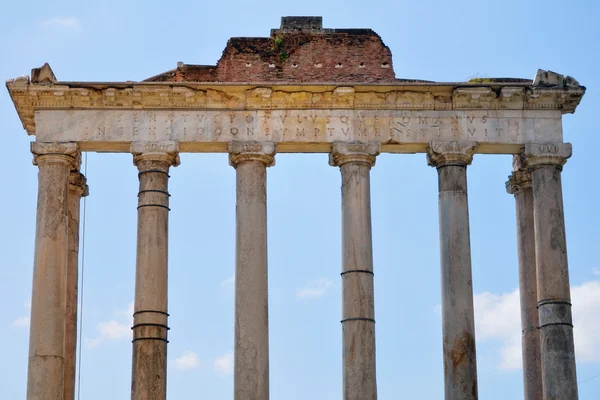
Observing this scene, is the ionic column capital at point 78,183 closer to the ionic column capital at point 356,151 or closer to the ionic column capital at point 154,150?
the ionic column capital at point 154,150

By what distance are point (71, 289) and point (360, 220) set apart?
619cm

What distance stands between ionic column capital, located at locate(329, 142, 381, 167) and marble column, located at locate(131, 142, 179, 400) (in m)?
3.27

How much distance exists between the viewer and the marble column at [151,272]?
2631 cm

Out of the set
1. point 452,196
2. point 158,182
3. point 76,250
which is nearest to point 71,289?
point 76,250

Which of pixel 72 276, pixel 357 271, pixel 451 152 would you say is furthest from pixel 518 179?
pixel 72 276

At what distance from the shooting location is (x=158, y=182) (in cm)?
2745

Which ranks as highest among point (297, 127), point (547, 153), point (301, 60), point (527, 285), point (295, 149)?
point (301, 60)

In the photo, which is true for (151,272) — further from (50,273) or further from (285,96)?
(285,96)

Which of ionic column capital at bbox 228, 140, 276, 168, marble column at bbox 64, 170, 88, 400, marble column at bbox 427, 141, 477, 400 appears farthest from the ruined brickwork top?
marble column at bbox 64, 170, 88, 400

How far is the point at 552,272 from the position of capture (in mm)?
27047

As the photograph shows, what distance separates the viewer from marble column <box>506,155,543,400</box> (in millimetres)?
28750

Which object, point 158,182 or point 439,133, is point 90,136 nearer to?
point 158,182

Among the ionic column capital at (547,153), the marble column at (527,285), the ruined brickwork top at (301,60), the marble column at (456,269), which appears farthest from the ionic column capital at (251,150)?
the marble column at (527,285)

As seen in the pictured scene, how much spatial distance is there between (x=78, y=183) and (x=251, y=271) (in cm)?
437
